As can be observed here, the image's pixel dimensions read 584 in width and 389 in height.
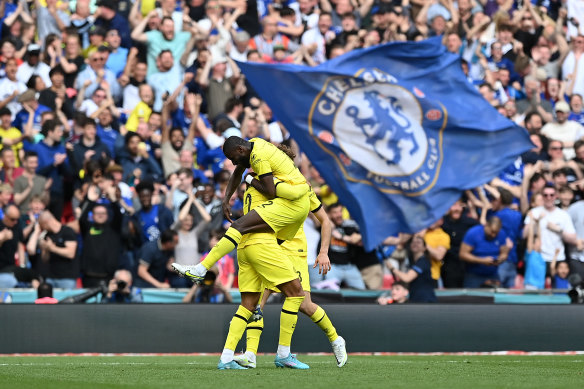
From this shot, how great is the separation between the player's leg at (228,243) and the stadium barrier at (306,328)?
15.0ft

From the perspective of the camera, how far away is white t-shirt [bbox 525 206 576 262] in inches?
683

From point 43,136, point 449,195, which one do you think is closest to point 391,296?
point 449,195

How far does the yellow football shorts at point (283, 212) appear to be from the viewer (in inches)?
420

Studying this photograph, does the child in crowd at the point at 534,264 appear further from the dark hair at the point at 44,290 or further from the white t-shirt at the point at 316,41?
the dark hair at the point at 44,290

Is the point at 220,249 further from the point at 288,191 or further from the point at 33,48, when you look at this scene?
the point at 33,48

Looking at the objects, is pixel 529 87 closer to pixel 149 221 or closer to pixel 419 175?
pixel 419 175

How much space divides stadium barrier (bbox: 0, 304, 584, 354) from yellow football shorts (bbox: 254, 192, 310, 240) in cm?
436

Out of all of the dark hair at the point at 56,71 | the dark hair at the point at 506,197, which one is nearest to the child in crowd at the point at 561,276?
the dark hair at the point at 506,197

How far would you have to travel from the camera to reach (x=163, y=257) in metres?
16.5

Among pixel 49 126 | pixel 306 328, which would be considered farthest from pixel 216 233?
pixel 49 126

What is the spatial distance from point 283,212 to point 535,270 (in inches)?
299

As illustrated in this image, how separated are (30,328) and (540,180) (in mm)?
8401

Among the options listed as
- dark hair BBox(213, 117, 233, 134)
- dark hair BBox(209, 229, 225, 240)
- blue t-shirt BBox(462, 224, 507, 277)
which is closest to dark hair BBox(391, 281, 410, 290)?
blue t-shirt BBox(462, 224, 507, 277)

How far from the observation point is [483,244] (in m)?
17.0
